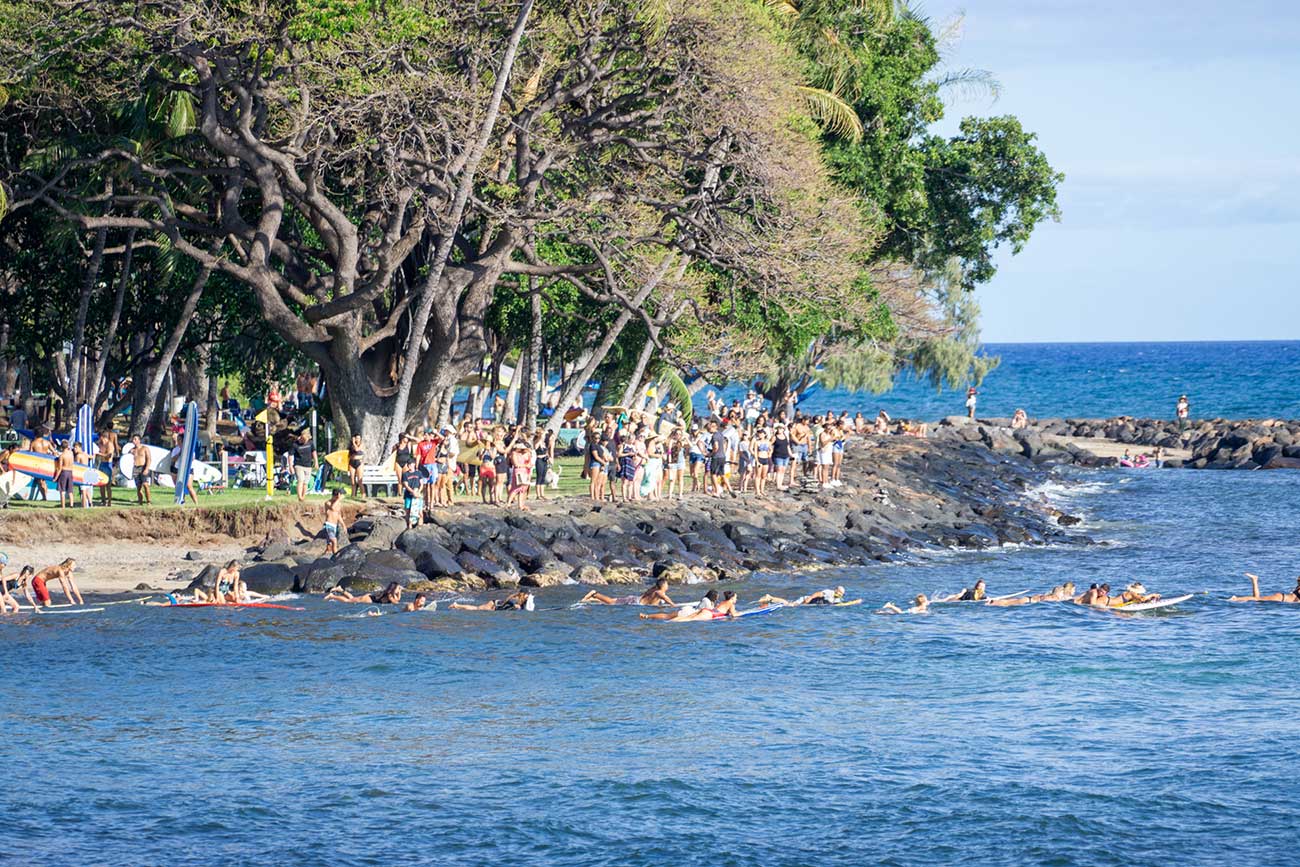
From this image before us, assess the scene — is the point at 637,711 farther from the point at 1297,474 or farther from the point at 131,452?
the point at 1297,474

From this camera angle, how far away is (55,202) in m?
33.1

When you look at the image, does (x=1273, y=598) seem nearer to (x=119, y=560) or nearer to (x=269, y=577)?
(x=269, y=577)

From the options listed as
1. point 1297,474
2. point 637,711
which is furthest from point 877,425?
point 637,711

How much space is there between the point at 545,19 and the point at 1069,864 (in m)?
23.3

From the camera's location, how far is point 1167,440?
7125 cm

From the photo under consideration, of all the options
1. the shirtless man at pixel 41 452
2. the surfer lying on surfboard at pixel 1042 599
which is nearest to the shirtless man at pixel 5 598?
the shirtless man at pixel 41 452

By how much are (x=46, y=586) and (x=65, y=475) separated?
332 centimetres

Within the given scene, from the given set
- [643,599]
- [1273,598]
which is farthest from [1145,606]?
[643,599]

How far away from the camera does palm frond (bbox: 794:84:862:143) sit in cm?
4270

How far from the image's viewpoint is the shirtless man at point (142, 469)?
101 ft

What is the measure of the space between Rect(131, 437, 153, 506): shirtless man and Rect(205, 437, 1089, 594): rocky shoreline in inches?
114

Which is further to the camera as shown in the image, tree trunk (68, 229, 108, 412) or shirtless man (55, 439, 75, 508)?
tree trunk (68, 229, 108, 412)

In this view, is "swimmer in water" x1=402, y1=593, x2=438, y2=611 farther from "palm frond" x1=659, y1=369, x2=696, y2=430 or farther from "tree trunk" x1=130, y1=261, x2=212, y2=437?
"palm frond" x1=659, y1=369, x2=696, y2=430

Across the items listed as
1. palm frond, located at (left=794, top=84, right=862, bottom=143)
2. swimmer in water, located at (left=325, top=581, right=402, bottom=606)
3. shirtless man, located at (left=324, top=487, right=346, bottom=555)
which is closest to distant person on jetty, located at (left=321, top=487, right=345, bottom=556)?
shirtless man, located at (left=324, top=487, right=346, bottom=555)
